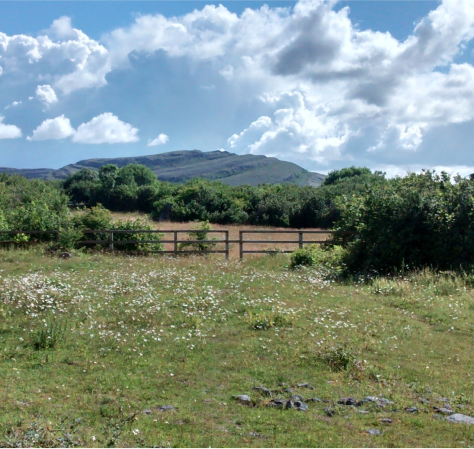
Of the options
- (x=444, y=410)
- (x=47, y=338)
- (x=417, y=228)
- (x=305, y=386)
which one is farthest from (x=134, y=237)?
(x=444, y=410)

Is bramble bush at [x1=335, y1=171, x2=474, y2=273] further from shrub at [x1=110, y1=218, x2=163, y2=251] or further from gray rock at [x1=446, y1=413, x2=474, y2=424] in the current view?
gray rock at [x1=446, y1=413, x2=474, y2=424]

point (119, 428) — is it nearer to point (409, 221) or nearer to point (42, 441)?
point (42, 441)

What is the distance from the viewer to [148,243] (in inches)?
936

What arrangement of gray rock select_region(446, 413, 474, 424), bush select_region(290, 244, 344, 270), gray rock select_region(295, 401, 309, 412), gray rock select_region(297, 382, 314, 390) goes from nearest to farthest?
1. gray rock select_region(446, 413, 474, 424)
2. gray rock select_region(295, 401, 309, 412)
3. gray rock select_region(297, 382, 314, 390)
4. bush select_region(290, 244, 344, 270)

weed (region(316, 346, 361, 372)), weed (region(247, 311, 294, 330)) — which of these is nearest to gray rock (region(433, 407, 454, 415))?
weed (region(316, 346, 361, 372))

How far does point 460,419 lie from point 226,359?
3.89 metres

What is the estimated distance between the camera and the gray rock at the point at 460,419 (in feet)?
19.2

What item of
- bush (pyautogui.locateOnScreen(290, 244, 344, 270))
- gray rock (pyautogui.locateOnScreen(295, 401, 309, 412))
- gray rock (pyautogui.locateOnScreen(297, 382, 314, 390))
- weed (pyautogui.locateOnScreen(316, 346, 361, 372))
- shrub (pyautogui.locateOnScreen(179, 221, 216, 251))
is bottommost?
gray rock (pyautogui.locateOnScreen(297, 382, 314, 390))

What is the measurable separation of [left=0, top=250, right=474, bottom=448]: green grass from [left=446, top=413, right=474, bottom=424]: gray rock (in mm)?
155

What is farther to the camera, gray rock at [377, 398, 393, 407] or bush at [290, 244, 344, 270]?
bush at [290, 244, 344, 270]

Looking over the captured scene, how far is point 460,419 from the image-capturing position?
233 inches

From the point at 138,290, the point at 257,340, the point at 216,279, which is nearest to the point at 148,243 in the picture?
the point at 216,279

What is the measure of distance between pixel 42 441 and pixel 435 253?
1597 cm

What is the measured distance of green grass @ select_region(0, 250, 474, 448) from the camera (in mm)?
5457
